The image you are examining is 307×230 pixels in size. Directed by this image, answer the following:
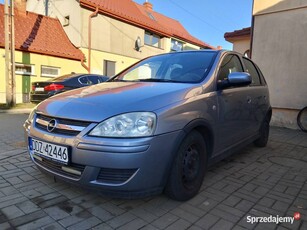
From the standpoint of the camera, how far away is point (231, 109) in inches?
130

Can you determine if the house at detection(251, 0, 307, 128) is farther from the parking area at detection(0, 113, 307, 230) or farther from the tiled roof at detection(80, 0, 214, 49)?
the tiled roof at detection(80, 0, 214, 49)

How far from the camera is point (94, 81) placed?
936 centimetres

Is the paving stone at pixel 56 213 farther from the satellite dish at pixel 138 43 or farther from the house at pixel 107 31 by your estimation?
the satellite dish at pixel 138 43

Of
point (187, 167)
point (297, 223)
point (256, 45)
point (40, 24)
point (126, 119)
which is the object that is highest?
point (40, 24)

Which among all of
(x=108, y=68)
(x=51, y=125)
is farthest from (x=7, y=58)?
(x=51, y=125)

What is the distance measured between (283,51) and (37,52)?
442 inches

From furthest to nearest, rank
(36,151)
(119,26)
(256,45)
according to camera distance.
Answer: (119,26) < (256,45) < (36,151)

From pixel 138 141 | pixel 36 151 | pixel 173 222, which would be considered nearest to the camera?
pixel 138 141

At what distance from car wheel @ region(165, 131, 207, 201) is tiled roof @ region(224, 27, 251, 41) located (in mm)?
8940

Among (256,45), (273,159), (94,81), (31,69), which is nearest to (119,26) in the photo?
(31,69)

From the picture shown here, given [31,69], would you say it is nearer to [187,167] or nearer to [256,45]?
[256,45]

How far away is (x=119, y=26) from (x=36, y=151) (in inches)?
645

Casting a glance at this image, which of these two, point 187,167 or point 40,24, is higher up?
point 40,24

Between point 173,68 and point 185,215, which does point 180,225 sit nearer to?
point 185,215
